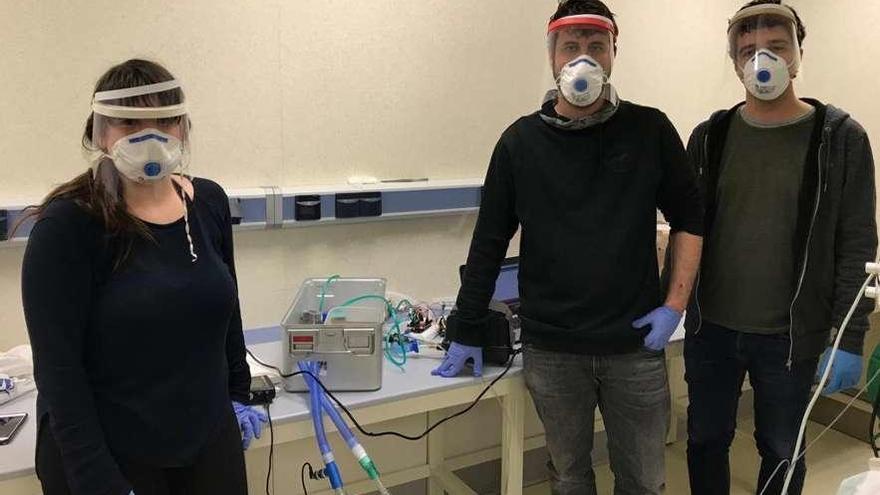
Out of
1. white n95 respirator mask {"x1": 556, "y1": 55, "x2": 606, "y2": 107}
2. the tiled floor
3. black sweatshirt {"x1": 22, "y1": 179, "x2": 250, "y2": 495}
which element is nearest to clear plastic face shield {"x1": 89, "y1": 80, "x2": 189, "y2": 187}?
black sweatshirt {"x1": 22, "y1": 179, "x2": 250, "y2": 495}

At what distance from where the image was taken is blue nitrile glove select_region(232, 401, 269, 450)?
1.65 meters

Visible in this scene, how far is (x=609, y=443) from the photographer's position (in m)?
1.89

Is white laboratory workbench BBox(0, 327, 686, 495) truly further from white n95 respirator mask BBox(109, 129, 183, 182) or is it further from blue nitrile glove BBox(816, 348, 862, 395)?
white n95 respirator mask BBox(109, 129, 183, 182)

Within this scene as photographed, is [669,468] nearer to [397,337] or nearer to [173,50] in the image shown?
[397,337]

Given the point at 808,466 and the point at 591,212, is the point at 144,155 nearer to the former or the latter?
the point at 591,212

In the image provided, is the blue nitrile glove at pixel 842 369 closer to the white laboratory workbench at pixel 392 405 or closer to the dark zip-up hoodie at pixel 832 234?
the dark zip-up hoodie at pixel 832 234

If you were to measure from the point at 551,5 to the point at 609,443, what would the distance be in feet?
5.52

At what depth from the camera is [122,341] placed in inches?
47.6

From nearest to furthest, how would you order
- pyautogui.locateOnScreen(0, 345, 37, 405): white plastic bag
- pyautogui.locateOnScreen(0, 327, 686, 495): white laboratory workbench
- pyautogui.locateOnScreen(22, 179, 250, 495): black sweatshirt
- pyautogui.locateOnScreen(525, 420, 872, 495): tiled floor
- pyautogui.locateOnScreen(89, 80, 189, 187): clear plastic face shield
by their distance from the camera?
pyautogui.locateOnScreen(22, 179, 250, 495): black sweatshirt
pyautogui.locateOnScreen(89, 80, 189, 187): clear plastic face shield
pyautogui.locateOnScreen(0, 327, 686, 495): white laboratory workbench
pyautogui.locateOnScreen(0, 345, 37, 405): white plastic bag
pyautogui.locateOnScreen(525, 420, 872, 495): tiled floor

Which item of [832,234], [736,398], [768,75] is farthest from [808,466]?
[768,75]

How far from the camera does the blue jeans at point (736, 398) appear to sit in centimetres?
189

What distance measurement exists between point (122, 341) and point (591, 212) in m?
1.07

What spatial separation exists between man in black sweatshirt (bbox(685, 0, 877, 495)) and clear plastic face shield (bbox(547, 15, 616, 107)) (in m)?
0.43

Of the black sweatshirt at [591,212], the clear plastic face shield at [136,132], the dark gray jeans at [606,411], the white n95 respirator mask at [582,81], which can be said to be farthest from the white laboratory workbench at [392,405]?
the white n95 respirator mask at [582,81]
